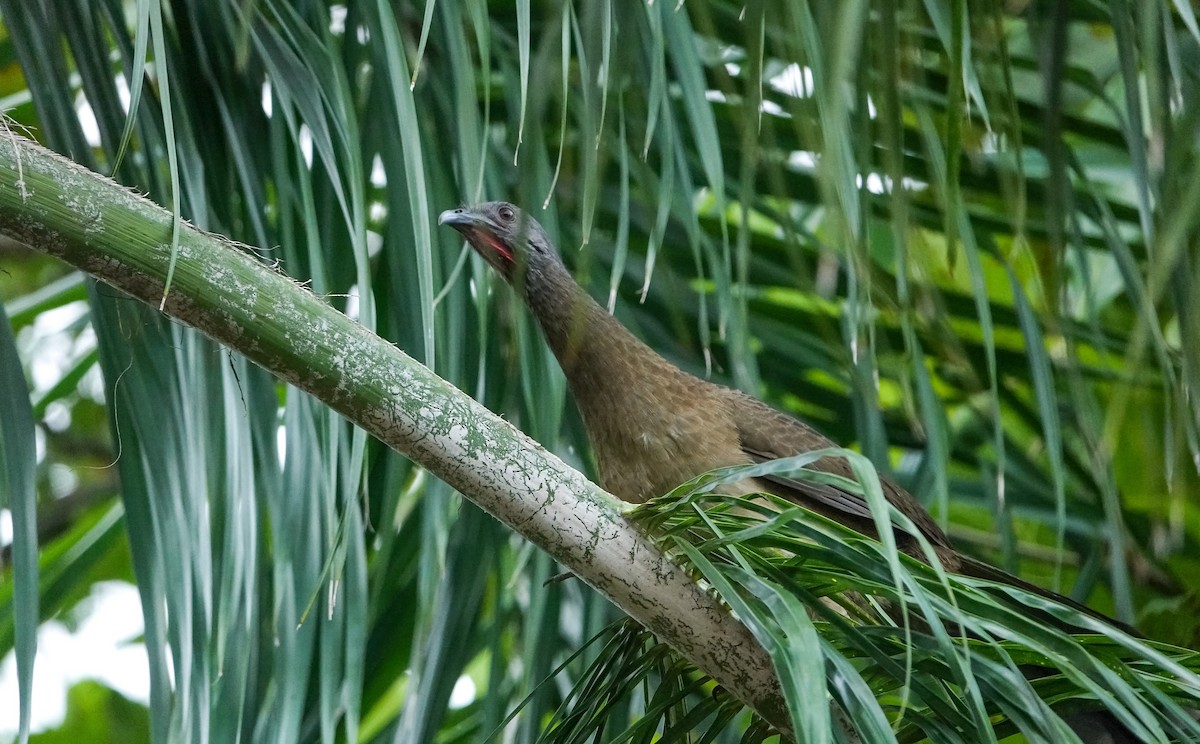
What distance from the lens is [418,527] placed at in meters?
2.51

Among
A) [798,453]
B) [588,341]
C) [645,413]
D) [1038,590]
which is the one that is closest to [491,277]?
[588,341]

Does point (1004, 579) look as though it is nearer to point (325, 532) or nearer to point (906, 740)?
point (906, 740)

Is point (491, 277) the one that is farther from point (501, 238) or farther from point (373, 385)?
point (373, 385)

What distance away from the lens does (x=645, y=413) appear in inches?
98.6

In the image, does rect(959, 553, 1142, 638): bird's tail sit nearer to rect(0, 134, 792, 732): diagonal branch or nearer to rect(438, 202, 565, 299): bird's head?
rect(0, 134, 792, 732): diagonal branch

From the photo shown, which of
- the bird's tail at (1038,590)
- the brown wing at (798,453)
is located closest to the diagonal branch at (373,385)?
the bird's tail at (1038,590)

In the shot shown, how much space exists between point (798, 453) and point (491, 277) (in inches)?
28.2

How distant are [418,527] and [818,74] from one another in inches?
59.3

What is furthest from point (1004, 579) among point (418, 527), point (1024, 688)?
point (418, 527)

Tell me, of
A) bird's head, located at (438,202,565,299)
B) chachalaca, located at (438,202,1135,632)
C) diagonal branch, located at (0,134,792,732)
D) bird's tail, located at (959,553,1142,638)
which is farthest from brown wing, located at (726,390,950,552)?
diagonal branch, located at (0,134,792,732)

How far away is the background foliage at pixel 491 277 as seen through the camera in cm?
126

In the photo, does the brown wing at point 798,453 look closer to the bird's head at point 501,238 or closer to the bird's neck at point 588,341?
the bird's neck at point 588,341

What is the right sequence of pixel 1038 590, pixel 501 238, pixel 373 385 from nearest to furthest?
pixel 373 385, pixel 1038 590, pixel 501 238

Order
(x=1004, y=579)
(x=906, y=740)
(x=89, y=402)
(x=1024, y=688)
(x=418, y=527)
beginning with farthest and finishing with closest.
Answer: (x=89, y=402) → (x=418, y=527) → (x=1004, y=579) → (x=906, y=740) → (x=1024, y=688)
